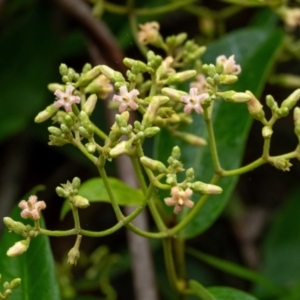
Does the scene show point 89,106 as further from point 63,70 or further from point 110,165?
point 110,165

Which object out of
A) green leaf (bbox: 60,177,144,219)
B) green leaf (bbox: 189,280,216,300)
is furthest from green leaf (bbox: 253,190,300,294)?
green leaf (bbox: 60,177,144,219)

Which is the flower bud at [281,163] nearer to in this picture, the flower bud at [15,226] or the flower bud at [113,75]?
the flower bud at [113,75]

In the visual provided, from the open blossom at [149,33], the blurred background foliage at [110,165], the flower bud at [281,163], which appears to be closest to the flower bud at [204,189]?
the flower bud at [281,163]

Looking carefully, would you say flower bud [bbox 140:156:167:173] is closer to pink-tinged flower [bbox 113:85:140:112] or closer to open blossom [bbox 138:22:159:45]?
pink-tinged flower [bbox 113:85:140:112]

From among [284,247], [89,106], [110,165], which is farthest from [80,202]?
[284,247]

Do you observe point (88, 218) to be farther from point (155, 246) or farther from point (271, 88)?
point (271, 88)
